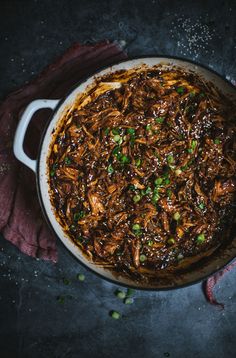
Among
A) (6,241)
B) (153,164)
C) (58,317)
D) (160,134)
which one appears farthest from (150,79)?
(58,317)

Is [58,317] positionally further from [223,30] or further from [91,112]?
[223,30]

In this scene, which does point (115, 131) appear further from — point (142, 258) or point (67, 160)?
point (142, 258)

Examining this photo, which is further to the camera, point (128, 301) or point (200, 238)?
point (128, 301)

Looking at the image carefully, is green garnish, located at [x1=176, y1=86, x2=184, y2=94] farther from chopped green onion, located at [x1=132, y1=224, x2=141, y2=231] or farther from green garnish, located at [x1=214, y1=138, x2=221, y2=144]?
chopped green onion, located at [x1=132, y1=224, x2=141, y2=231]

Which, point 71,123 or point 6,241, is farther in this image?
point 6,241

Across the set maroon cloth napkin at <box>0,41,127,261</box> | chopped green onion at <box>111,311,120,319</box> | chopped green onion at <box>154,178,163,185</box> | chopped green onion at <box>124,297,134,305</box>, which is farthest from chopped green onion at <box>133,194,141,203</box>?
chopped green onion at <box>111,311,120,319</box>

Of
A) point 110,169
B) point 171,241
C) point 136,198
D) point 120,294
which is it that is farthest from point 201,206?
point 120,294
